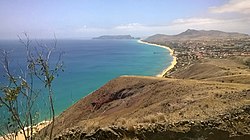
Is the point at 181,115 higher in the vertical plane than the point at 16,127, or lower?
lower

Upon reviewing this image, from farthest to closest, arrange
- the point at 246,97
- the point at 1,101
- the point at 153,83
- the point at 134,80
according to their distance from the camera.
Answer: the point at 134,80, the point at 153,83, the point at 246,97, the point at 1,101

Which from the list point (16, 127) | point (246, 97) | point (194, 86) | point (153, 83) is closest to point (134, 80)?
point (153, 83)

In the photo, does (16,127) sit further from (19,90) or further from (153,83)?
(153,83)

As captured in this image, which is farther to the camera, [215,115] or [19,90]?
[215,115]

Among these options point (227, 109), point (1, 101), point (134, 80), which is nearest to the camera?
point (1, 101)

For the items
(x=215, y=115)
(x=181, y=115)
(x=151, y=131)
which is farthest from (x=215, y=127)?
(x=151, y=131)

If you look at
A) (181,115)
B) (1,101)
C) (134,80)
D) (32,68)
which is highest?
(32,68)
